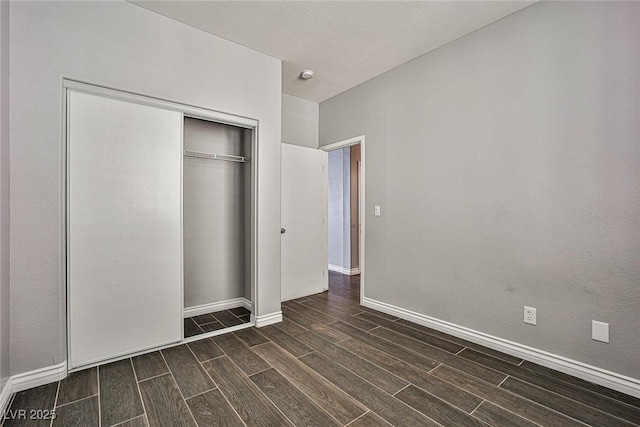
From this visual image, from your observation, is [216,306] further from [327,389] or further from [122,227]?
[327,389]

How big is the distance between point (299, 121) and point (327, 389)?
3.32m

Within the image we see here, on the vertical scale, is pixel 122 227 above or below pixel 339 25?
below

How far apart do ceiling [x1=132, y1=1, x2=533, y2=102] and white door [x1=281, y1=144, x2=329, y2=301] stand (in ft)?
3.92

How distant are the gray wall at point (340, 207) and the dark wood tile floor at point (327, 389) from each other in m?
2.84

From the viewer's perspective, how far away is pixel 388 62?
3227 mm

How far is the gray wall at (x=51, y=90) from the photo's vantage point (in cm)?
193

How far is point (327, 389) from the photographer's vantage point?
1.95 metres

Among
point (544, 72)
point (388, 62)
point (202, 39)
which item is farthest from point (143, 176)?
point (544, 72)

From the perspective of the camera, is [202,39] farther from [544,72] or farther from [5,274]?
[544,72]

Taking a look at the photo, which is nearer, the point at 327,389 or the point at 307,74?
the point at 327,389

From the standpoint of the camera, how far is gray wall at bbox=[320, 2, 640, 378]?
77.2 inches

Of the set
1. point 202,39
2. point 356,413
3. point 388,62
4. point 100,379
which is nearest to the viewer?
point 356,413

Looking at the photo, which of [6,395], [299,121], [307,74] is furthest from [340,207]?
[6,395]

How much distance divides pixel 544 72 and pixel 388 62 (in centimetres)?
146
